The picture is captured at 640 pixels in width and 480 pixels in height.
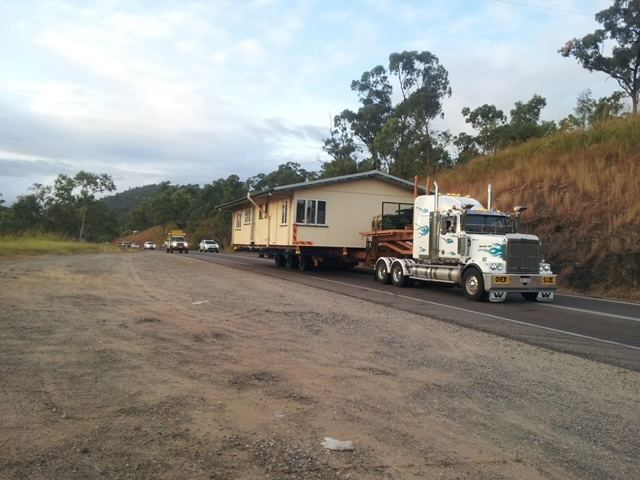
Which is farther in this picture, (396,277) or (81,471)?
(396,277)

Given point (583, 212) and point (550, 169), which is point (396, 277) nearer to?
point (583, 212)

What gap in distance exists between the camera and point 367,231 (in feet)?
79.5

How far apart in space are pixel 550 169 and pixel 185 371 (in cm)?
2258

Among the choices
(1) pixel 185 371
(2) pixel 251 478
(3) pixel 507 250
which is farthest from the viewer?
(3) pixel 507 250

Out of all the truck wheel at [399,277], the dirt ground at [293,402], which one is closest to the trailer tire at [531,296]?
the truck wheel at [399,277]

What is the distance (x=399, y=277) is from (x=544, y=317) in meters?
6.96

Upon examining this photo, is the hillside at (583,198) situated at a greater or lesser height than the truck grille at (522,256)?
greater

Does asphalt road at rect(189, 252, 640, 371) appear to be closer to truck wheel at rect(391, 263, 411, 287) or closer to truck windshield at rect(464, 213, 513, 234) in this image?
truck wheel at rect(391, 263, 411, 287)

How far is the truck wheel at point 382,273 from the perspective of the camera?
19812 millimetres

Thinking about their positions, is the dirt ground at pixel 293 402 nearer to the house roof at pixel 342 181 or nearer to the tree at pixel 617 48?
the house roof at pixel 342 181

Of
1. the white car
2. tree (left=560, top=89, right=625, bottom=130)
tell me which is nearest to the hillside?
tree (left=560, top=89, right=625, bottom=130)

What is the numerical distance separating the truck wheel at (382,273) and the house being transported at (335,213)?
8.61 feet

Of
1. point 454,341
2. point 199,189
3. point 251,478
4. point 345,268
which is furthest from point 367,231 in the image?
point 199,189

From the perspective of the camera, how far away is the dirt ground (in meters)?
4.14
